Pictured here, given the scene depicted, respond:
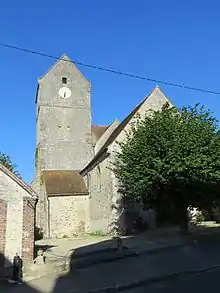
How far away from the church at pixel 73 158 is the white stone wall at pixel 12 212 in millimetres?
12498

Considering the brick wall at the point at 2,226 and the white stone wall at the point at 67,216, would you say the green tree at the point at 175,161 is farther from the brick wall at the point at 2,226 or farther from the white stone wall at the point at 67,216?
the white stone wall at the point at 67,216

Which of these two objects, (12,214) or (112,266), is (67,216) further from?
(112,266)

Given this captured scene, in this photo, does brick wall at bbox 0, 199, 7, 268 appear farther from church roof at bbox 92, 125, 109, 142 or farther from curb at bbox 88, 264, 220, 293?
church roof at bbox 92, 125, 109, 142

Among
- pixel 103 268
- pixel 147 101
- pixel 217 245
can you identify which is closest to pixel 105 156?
pixel 147 101

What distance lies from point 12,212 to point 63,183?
63.0 feet

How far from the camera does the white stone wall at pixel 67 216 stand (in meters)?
32.2

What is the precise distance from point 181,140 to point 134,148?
3.09m

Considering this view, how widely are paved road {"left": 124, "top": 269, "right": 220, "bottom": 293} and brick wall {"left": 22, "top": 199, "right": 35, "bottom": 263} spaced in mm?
6005

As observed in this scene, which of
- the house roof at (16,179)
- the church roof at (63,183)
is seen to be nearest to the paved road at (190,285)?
the house roof at (16,179)

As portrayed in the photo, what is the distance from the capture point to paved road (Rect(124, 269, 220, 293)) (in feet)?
32.6

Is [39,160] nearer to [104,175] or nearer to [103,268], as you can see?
[104,175]

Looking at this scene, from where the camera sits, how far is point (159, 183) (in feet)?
68.3

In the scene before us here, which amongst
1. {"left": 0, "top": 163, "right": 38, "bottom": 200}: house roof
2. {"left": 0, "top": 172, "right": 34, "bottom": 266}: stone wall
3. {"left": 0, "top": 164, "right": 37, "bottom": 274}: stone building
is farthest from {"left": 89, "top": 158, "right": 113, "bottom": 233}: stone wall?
{"left": 0, "top": 172, "right": 34, "bottom": 266}: stone wall

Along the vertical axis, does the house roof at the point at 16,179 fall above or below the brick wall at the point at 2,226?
above
